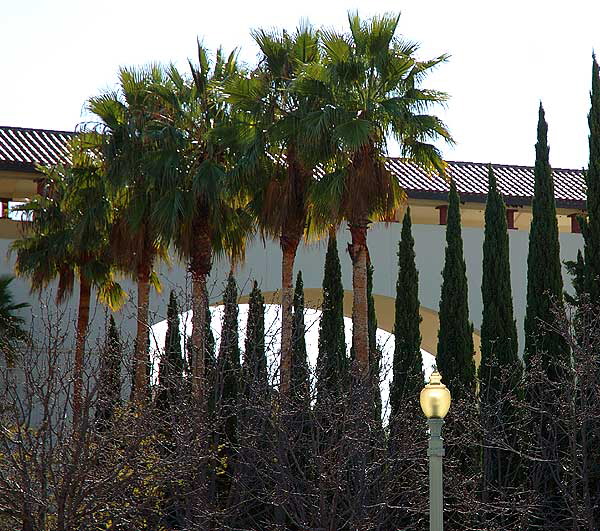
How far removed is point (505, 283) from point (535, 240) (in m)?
1.58

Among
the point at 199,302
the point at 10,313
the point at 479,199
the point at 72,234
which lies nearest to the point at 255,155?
the point at 199,302

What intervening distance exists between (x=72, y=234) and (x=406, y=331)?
7.94 metres

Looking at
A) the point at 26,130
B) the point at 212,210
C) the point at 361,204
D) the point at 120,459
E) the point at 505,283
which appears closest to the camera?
the point at 120,459

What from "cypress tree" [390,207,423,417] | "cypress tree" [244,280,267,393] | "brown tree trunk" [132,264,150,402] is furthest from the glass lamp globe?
"cypress tree" [390,207,423,417]

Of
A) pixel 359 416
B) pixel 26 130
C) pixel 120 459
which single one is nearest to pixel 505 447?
pixel 359 416

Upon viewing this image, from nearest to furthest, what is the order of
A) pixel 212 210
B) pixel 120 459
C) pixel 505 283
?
pixel 120 459, pixel 212 210, pixel 505 283

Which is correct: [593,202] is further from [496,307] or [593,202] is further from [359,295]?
Answer: [359,295]

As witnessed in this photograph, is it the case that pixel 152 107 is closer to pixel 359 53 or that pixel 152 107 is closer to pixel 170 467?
pixel 359 53

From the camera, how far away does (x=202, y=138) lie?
25875 mm

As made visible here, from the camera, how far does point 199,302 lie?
2352 centimetres

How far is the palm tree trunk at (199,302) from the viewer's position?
21141 millimetres

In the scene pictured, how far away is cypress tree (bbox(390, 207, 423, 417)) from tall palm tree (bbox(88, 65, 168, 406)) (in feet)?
18.9

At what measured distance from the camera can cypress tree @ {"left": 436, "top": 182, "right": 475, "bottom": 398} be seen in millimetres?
27625

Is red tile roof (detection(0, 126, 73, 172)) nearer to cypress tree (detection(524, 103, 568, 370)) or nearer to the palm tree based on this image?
the palm tree
